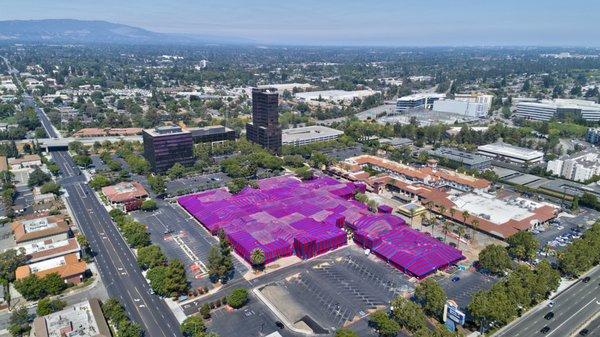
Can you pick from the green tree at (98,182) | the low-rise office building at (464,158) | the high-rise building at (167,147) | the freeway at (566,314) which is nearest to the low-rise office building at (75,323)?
the freeway at (566,314)

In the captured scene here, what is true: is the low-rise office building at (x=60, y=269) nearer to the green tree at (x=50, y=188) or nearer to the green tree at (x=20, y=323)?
the green tree at (x=20, y=323)

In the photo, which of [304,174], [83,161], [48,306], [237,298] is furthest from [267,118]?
[48,306]

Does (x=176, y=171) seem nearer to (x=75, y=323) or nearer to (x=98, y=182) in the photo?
(x=98, y=182)

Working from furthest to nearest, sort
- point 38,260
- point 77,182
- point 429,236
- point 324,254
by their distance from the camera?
point 77,182, point 429,236, point 324,254, point 38,260

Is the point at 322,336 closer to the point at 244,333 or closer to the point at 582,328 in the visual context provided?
the point at 244,333

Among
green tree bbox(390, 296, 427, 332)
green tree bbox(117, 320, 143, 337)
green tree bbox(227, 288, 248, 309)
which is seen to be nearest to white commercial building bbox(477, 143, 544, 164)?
green tree bbox(390, 296, 427, 332)

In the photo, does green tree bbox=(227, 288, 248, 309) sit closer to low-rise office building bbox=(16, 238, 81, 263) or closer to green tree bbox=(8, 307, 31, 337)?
green tree bbox=(8, 307, 31, 337)

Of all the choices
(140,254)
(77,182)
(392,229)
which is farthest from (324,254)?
(77,182)
